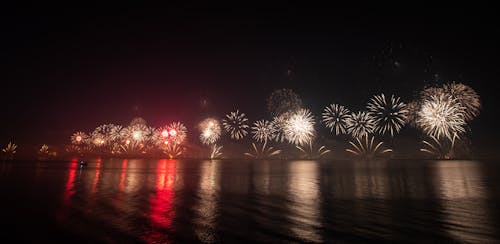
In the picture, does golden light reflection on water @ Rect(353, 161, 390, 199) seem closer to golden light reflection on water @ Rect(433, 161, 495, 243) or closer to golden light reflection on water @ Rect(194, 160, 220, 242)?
golden light reflection on water @ Rect(433, 161, 495, 243)

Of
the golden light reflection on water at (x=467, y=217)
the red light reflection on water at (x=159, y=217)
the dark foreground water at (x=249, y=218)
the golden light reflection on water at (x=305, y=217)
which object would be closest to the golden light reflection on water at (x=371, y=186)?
the dark foreground water at (x=249, y=218)

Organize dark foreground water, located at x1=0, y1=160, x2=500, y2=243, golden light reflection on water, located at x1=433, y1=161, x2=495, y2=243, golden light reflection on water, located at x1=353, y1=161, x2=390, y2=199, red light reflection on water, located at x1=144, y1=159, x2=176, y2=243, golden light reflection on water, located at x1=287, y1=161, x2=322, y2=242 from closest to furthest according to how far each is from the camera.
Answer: red light reflection on water, located at x1=144, y1=159, x2=176, y2=243 → dark foreground water, located at x1=0, y1=160, x2=500, y2=243 → golden light reflection on water, located at x1=287, y1=161, x2=322, y2=242 → golden light reflection on water, located at x1=433, y1=161, x2=495, y2=243 → golden light reflection on water, located at x1=353, y1=161, x2=390, y2=199

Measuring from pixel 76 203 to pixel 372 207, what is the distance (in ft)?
82.5

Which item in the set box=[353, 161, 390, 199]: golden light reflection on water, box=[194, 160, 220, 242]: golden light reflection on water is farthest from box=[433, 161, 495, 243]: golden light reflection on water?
box=[194, 160, 220, 242]: golden light reflection on water

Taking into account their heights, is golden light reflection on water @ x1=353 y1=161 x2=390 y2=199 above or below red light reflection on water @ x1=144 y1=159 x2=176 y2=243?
above

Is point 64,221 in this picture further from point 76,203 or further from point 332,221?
point 332,221

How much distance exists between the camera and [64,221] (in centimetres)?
1923

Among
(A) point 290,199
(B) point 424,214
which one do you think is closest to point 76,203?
(A) point 290,199

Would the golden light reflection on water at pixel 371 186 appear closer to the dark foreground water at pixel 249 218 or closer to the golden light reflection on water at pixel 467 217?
the dark foreground water at pixel 249 218

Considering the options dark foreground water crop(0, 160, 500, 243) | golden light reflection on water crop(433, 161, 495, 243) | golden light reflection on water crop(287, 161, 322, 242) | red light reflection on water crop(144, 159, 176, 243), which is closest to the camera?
red light reflection on water crop(144, 159, 176, 243)

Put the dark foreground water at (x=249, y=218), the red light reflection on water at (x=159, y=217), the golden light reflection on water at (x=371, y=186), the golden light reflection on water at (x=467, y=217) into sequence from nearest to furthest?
the red light reflection on water at (x=159, y=217)
the dark foreground water at (x=249, y=218)
the golden light reflection on water at (x=467, y=217)
the golden light reflection on water at (x=371, y=186)

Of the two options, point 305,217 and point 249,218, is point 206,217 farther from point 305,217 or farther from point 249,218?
point 305,217

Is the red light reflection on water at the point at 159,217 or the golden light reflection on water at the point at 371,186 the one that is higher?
the golden light reflection on water at the point at 371,186

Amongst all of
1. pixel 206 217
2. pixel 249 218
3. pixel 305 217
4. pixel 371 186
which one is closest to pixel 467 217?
pixel 305 217
